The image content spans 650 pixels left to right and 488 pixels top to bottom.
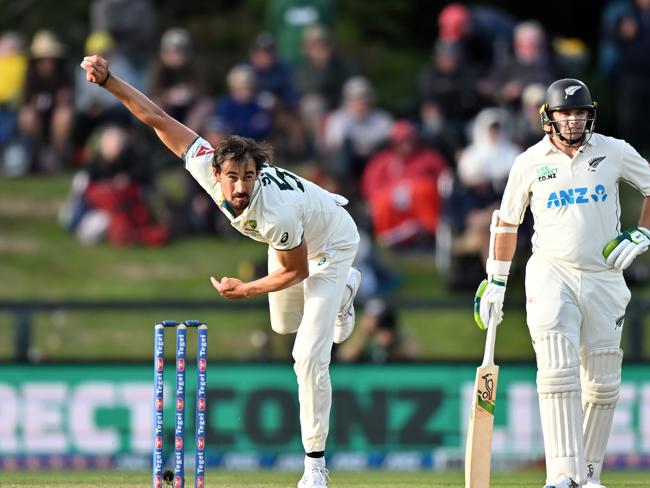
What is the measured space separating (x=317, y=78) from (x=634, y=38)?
11.2 feet

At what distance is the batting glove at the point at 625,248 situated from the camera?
7.59 m

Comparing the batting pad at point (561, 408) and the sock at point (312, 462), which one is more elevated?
the batting pad at point (561, 408)

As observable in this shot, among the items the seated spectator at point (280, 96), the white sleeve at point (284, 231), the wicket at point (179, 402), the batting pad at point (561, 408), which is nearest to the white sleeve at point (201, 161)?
the white sleeve at point (284, 231)

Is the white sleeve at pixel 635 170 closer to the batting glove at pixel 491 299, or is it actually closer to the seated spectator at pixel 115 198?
the batting glove at pixel 491 299

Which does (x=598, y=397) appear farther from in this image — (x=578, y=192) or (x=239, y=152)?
(x=239, y=152)

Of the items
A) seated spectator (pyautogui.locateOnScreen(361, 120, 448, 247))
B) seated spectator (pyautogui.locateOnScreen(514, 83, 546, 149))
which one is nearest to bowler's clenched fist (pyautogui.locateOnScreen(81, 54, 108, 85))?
seated spectator (pyautogui.locateOnScreen(514, 83, 546, 149))

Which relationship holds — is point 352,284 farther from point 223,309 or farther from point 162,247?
point 162,247

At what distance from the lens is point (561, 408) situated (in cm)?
768

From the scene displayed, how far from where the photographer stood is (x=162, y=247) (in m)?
16.4

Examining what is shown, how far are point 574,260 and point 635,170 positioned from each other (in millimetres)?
530

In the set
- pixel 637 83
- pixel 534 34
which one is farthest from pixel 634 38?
pixel 534 34

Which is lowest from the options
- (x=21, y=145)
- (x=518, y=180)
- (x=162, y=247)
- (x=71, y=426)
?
(x=71, y=426)

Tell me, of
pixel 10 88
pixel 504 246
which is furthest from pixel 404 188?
pixel 504 246

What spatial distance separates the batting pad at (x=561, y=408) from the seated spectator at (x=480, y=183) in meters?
7.07
